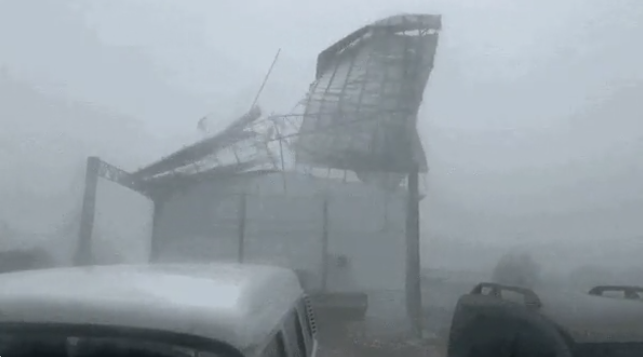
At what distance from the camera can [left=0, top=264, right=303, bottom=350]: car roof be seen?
1.97m

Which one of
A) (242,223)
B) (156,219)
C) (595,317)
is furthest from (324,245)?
(595,317)

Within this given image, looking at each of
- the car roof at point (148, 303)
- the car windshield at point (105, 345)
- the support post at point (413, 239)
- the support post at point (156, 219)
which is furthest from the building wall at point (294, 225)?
the car windshield at point (105, 345)

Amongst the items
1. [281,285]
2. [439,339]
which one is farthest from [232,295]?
[439,339]

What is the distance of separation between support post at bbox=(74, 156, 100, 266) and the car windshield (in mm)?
17256

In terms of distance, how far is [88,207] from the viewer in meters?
20.2

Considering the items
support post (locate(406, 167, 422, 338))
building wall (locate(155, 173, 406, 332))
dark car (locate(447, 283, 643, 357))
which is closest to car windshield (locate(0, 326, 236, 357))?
dark car (locate(447, 283, 643, 357))

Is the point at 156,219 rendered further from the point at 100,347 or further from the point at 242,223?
the point at 100,347

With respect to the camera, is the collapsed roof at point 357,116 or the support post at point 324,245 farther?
the support post at point 324,245

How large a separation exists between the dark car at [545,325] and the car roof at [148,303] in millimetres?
2306

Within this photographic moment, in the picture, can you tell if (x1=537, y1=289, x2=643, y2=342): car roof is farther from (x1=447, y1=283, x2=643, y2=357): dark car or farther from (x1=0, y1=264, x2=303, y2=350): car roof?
(x1=0, y1=264, x2=303, y2=350): car roof

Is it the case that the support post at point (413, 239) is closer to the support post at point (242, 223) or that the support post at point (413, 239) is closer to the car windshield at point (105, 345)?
the support post at point (242, 223)

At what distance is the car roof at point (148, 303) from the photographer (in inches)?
77.5

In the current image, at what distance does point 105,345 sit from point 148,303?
0.58 ft

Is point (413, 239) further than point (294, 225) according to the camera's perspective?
No
